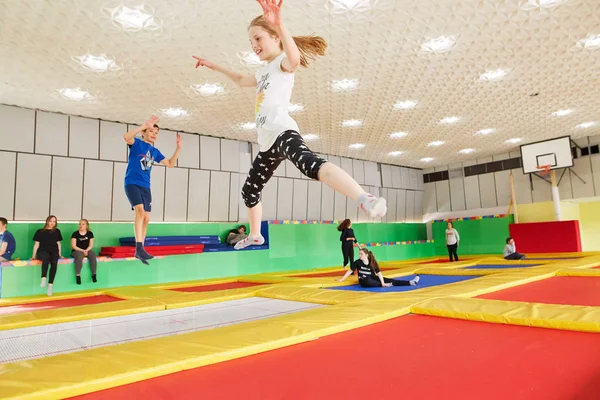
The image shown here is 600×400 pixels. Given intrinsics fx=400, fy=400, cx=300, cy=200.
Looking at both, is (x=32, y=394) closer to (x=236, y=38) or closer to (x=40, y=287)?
(x=236, y=38)

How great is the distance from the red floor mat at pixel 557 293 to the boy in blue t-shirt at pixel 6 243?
7.29 meters

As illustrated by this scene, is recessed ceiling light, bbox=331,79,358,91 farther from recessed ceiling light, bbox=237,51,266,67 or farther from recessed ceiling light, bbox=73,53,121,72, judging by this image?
recessed ceiling light, bbox=73,53,121,72

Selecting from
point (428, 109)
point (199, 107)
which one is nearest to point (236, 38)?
point (199, 107)

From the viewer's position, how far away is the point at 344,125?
1016 cm

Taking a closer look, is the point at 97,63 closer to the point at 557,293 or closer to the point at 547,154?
the point at 557,293

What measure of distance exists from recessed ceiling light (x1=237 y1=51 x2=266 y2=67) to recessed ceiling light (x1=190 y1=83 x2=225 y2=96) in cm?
96

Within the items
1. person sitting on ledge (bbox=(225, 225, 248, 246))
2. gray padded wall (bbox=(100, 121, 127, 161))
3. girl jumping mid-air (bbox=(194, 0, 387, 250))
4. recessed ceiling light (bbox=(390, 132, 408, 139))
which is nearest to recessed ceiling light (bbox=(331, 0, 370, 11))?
girl jumping mid-air (bbox=(194, 0, 387, 250))

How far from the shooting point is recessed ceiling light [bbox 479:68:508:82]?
7.41 m

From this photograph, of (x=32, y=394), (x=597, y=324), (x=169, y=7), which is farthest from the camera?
(x=169, y=7)

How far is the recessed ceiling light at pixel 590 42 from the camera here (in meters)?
6.37

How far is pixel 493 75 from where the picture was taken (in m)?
7.58

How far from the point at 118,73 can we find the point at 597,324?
713 centimetres

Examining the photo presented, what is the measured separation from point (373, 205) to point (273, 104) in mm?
1050

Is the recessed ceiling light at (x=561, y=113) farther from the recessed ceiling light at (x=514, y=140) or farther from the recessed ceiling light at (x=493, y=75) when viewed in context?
the recessed ceiling light at (x=493, y=75)
